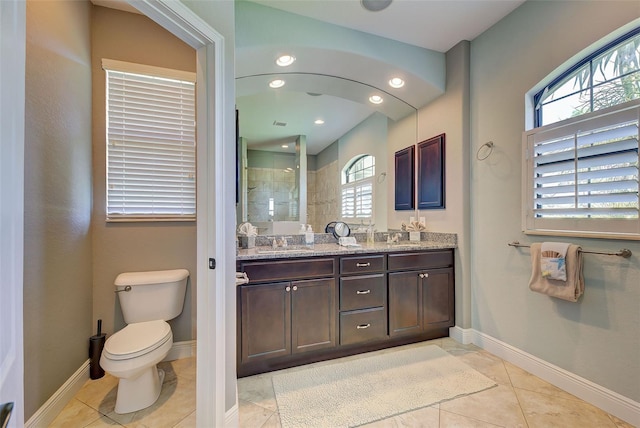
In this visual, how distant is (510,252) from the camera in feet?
7.32

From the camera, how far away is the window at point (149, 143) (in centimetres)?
214

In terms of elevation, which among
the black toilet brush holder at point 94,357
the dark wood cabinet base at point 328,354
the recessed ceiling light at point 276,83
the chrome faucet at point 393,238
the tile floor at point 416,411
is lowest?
the tile floor at point 416,411

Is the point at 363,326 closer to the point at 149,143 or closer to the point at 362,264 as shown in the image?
the point at 362,264

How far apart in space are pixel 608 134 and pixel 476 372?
70.2 inches

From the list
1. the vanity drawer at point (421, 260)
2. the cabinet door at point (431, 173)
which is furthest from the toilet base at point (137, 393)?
the cabinet door at point (431, 173)

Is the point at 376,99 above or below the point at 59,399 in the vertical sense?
above

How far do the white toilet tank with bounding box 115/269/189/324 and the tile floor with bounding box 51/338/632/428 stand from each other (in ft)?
1.50

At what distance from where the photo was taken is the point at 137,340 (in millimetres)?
1674

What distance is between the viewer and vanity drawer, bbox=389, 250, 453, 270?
2426mm

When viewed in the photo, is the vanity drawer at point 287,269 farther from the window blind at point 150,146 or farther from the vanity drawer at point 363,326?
the window blind at point 150,146

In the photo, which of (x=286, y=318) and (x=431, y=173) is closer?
(x=286, y=318)

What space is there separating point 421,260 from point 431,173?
0.94 meters

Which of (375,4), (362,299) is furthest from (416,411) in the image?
(375,4)

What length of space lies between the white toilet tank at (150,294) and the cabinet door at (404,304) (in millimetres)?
1727
